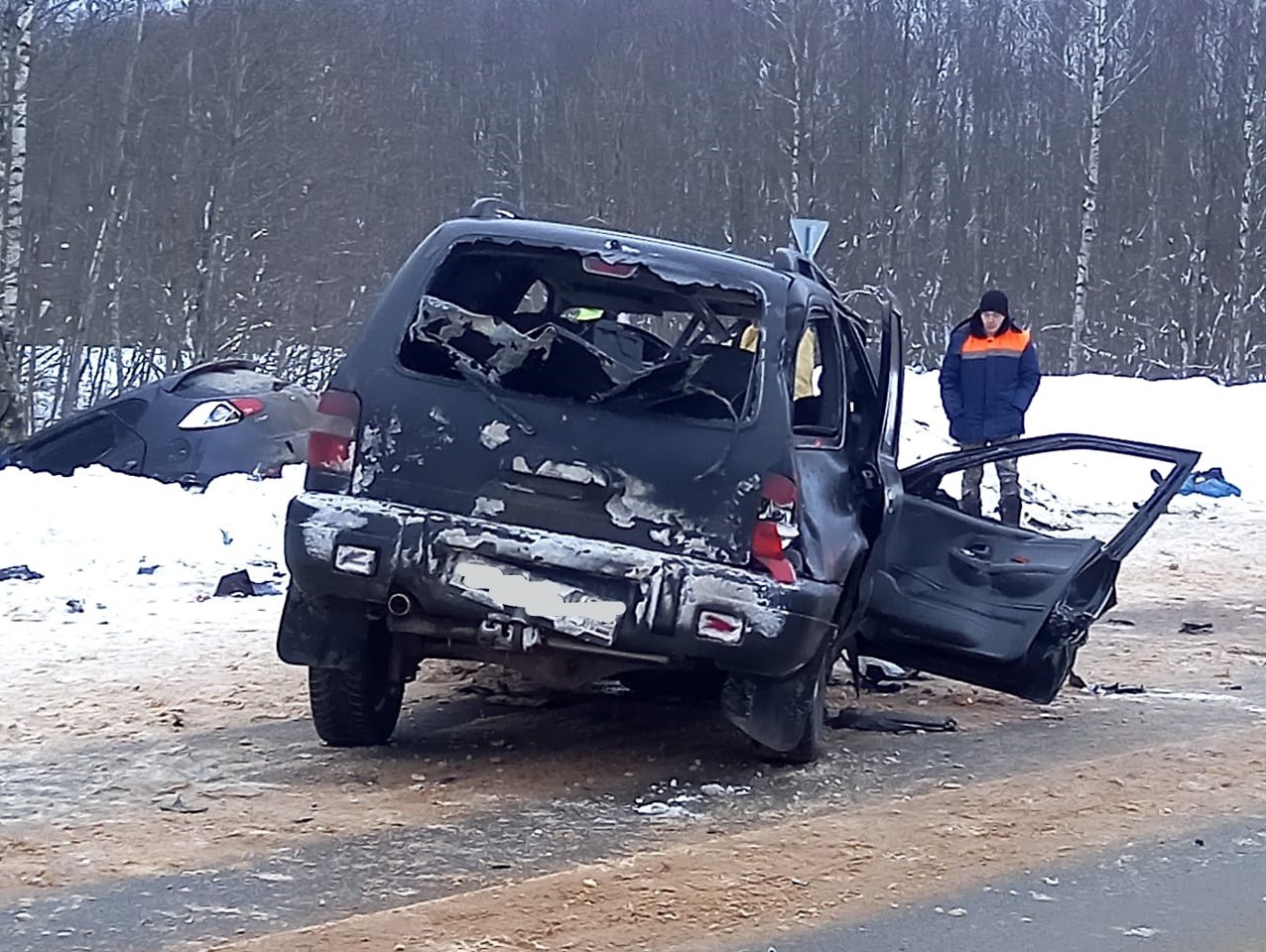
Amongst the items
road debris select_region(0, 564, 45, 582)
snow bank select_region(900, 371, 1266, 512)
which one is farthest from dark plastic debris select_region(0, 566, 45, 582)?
snow bank select_region(900, 371, 1266, 512)

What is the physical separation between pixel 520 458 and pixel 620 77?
3452 centimetres

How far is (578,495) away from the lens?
18.4ft

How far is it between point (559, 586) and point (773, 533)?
0.71 meters

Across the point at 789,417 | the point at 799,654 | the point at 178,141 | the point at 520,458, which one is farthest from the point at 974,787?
the point at 178,141

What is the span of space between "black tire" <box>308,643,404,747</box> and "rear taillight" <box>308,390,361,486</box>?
27.7 inches

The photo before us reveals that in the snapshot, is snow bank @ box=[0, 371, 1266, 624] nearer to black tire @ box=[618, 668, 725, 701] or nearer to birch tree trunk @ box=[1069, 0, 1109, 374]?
black tire @ box=[618, 668, 725, 701]

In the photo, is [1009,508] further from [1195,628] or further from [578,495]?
[578,495]

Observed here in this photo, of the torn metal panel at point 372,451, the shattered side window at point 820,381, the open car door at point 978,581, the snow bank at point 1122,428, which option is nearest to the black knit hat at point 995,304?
the snow bank at point 1122,428

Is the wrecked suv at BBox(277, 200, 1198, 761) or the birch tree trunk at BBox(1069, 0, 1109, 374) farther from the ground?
the birch tree trunk at BBox(1069, 0, 1109, 374)

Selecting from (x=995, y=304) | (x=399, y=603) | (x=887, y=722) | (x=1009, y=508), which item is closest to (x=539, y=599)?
(x=399, y=603)

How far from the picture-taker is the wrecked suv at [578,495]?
5531mm

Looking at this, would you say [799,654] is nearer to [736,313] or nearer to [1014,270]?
[736,313]

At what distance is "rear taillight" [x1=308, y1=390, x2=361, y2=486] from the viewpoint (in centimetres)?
571

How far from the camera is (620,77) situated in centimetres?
3900
